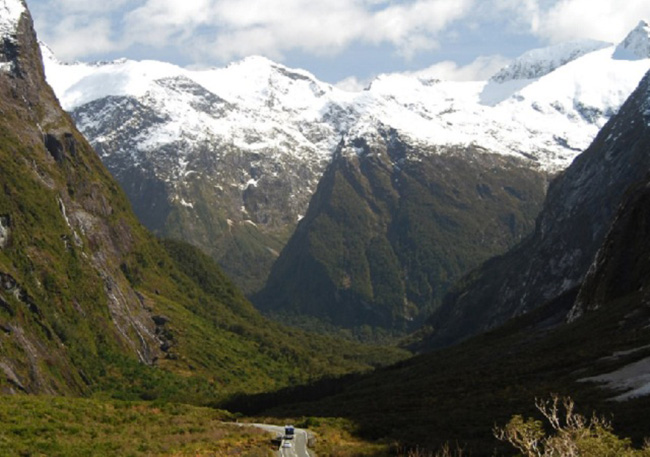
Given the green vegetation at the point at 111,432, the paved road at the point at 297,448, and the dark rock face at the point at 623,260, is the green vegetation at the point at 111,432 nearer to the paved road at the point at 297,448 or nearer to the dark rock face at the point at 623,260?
the paved road at the point at 297,448

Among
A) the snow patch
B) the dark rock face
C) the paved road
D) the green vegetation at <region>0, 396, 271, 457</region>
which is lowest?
the paved road

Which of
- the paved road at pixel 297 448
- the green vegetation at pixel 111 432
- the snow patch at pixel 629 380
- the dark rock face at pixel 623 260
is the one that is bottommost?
the paved road at pixel 297 448

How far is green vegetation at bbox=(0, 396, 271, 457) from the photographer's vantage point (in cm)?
5903

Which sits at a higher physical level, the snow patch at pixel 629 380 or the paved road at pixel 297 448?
the snow patch at pixel 629 380

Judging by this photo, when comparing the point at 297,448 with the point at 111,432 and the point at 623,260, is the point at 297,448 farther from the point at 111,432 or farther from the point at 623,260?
the point at 623,260

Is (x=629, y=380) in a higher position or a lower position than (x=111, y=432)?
higher

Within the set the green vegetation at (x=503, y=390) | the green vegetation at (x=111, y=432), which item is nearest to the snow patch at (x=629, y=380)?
the green vegetation at (x=503, y=390)

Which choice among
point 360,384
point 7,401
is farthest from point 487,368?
point 7,401

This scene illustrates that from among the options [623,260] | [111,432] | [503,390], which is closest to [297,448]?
[111,432]

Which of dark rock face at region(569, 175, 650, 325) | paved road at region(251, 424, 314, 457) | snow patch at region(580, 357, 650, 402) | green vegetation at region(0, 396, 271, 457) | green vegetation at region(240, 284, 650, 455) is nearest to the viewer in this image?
green vegetation at region(0, 396, 271, 457)

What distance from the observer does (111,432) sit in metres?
70.5

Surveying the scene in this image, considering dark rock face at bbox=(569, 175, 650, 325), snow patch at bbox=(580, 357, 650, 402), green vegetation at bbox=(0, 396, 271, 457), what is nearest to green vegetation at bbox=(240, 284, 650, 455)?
snow patch at bbox=(580, 357, 650, 402)

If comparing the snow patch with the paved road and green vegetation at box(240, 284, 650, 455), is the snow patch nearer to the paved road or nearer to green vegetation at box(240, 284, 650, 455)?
green vegetation at box(240, 284, 650, 455)

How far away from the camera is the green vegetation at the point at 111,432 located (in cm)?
5903
